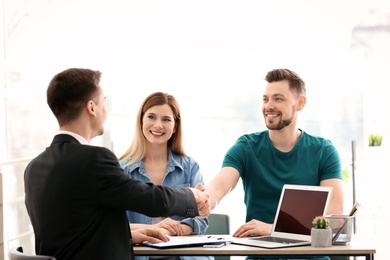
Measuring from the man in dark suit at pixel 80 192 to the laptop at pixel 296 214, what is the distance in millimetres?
578

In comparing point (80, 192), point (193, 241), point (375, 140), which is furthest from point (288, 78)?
point (375, 140)

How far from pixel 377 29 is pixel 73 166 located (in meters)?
3.68

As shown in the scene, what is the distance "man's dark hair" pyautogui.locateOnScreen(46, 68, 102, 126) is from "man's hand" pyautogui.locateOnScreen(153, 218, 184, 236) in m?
0.81

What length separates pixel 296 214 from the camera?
291 cm

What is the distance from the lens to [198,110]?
229 inches

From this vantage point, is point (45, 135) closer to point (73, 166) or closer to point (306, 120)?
point (306, 120)

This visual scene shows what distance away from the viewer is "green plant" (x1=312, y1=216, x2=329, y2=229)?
8.92ft

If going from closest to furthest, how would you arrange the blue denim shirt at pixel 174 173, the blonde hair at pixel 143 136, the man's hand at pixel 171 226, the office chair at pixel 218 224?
the man's hand at pixel 171 226 < the blue denim shirt at pixel 174 173 < the blonde hair at pixel 143 136 < the office chair at pixel 218 224

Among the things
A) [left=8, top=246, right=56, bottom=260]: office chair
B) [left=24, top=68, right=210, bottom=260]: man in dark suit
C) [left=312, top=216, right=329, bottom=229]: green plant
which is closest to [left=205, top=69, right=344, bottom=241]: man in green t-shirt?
[left=312, top=216, right=329, bottom=229]: green plant

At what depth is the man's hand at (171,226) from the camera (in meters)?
3.10

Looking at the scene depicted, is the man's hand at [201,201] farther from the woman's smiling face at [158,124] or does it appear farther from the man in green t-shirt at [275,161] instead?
the woman's smiling face at [158,124]

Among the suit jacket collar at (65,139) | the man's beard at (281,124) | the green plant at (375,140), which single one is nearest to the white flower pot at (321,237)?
the man's beard at (281,124)

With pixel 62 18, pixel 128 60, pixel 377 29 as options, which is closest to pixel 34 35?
pixel 62 18

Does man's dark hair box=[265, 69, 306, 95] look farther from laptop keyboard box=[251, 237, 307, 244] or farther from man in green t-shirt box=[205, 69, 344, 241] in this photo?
laptop keyboard box=[251, 237, 307, 244]
